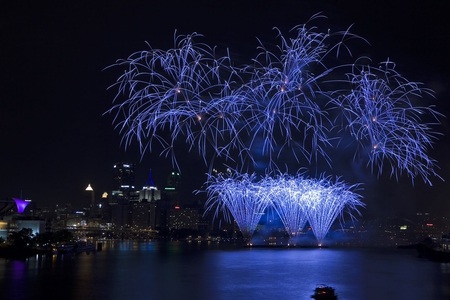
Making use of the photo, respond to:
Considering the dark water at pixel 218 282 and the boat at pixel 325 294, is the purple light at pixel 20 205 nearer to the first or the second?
the dark water at pixel 218 282

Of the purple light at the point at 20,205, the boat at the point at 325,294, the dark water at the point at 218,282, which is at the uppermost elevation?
the purple light at the point at 20,205

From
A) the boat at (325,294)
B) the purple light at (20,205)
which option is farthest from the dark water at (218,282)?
the purple light at (20,205)

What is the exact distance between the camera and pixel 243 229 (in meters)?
58.5

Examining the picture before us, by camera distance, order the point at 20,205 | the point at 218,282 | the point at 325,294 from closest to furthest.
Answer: the point at 325,294
the point at 218,282
the point at 20,205

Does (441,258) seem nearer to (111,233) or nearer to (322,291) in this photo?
(322,291)

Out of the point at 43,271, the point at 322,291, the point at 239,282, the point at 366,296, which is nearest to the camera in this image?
the point at 322,291

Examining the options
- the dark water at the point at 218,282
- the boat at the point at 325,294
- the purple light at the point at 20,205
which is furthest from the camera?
the purple light at the point at 20,205

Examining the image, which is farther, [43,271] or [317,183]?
[317,183]

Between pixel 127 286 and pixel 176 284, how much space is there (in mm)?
2940

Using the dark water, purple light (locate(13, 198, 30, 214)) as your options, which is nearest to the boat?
the dark water

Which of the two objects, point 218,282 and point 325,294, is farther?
point 218,282

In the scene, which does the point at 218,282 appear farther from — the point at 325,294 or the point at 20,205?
the point at 20,205

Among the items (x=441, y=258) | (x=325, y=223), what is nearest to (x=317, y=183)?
(x=325, y=223)

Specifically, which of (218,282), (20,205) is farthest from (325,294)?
(20,205)
